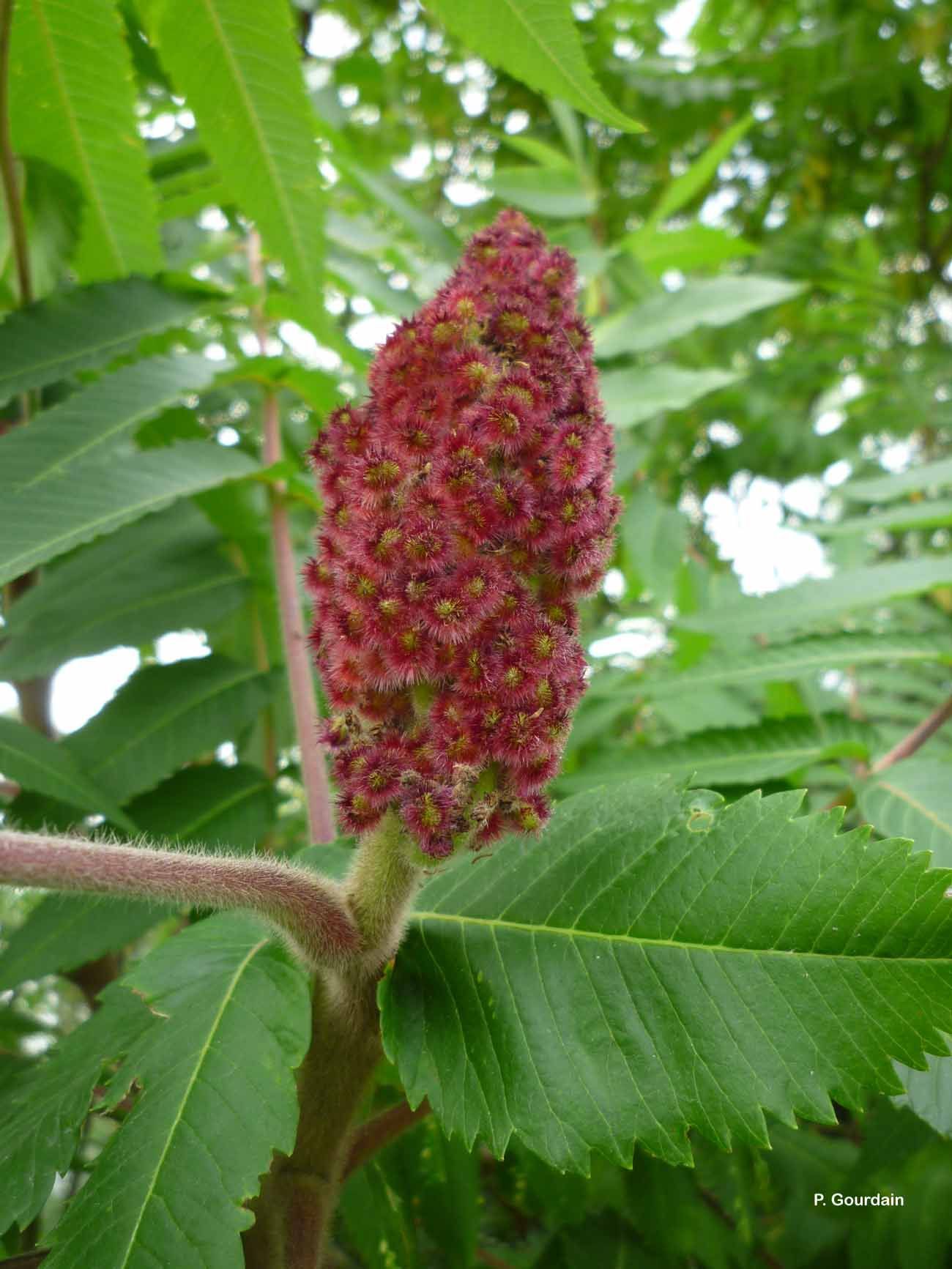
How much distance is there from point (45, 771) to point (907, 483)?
6.04 feet

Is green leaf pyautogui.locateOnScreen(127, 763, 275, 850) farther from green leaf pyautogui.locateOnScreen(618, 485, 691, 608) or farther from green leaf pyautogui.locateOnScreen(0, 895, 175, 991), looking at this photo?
green leaf pyautogui.locateOnScreen(618, 485, 691, 608)

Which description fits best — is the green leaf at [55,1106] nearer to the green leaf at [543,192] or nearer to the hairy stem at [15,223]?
the hairy stem at [15,223]

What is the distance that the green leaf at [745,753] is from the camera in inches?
73.5

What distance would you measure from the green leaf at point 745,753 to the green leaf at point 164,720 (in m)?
0.63

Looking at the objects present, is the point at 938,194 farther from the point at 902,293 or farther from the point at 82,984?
the point at 82,984

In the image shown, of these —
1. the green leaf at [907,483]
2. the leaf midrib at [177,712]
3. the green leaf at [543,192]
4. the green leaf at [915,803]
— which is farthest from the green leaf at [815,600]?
the green leaf at [543,192]

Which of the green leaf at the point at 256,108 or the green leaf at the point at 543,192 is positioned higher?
the green leaf at the point at 543,192

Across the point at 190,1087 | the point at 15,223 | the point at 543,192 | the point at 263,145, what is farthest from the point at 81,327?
the point at 543,192

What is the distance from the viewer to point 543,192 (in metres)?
3.10

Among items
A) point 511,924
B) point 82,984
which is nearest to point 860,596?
point 511,924

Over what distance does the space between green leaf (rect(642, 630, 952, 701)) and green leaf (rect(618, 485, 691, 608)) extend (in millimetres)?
434

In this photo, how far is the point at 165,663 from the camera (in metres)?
1.92

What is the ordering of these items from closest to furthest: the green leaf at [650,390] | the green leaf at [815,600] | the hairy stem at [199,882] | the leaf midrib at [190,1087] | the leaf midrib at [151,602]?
the hairy stem at [199,882], the leaf midrib at [190,1087], the leaf midrib at [151,602], the green leaf at [815,600], the green leaf at [650,390]

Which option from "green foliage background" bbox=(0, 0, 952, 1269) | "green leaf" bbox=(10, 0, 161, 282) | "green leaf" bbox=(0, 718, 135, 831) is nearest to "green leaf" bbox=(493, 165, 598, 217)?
"green foliage background" bbox=(0, 0, 952, 1269)
